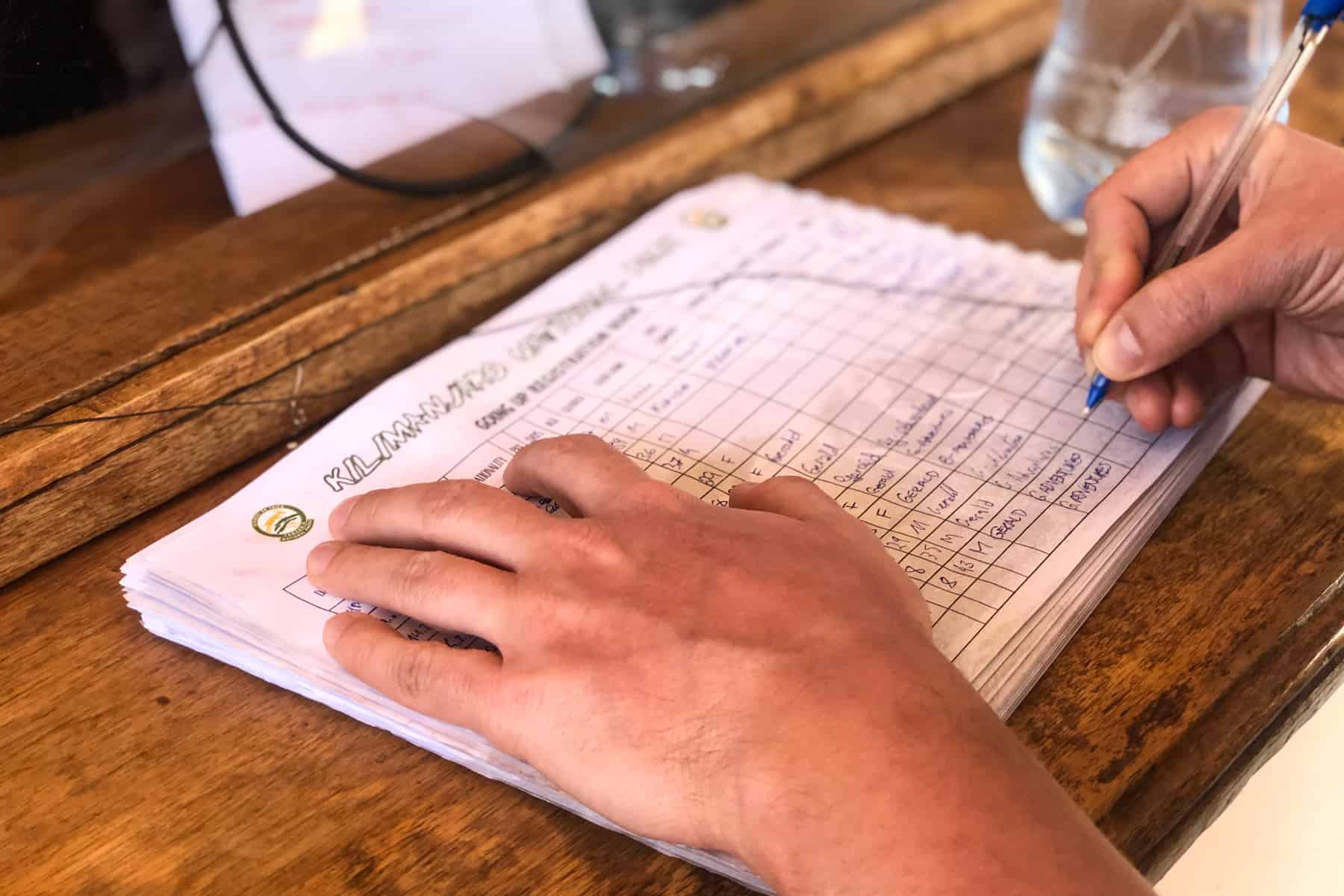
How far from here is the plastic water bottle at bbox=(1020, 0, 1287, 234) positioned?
924mm

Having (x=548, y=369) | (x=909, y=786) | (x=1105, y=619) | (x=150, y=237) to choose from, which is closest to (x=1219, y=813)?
(x=1105, y=619)

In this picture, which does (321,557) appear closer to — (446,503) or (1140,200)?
(446,503)

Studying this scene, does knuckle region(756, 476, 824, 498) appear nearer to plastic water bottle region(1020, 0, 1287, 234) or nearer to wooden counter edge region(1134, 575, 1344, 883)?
wooden counter edge region(1134, 575, 1344, 883)

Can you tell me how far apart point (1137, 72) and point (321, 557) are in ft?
2.44

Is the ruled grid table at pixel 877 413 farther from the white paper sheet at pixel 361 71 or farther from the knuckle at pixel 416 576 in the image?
the white paper sheet at pixel 361 71

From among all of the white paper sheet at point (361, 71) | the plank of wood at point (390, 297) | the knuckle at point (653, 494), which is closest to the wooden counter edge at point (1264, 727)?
the knuckle at point (653, 494)

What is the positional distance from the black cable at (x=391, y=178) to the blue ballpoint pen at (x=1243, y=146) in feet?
1.42

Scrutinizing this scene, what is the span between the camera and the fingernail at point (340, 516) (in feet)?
1.83

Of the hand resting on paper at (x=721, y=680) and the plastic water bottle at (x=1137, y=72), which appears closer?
the hand resting on paper at (x=721, y=680)

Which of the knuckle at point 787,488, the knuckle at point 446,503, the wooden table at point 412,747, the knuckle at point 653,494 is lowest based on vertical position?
the wooden table at point 412,747

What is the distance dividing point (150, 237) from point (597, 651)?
52 cm

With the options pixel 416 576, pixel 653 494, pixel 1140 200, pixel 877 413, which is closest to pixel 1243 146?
pixel 1140 200

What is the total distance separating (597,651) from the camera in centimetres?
47

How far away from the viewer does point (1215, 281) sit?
2.00ft
